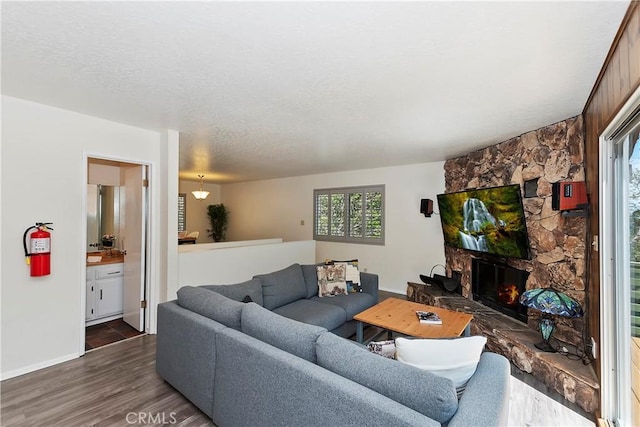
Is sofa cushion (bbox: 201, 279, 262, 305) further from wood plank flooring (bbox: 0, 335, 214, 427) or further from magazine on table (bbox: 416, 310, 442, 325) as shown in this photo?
magazine on table (bbox: 416, 310, 442, 325)

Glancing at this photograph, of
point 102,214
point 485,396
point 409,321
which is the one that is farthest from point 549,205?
point 102,214

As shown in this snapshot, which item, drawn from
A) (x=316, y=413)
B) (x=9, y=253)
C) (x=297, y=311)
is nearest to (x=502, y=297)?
(x=297, y=311)

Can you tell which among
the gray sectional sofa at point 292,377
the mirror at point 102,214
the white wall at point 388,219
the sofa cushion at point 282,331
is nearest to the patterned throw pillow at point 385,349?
the gray sectional sofa at point 292,377

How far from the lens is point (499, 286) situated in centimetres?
390

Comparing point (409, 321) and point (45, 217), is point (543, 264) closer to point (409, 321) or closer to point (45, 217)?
point (409, 321)

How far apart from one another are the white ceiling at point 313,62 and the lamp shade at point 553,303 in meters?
1.70

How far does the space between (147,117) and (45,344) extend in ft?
7.80

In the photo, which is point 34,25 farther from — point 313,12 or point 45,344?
point 45,344

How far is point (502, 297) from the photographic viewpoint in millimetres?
3816

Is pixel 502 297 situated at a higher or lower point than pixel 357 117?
lower

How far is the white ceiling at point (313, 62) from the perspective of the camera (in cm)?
146

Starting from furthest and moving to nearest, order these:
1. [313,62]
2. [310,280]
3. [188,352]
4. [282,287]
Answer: [310,280], [282,287], [188,352], [313,62]

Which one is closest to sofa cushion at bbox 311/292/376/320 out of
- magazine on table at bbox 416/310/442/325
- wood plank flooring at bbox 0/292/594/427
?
magazine on table at bbox 416/310/442/325

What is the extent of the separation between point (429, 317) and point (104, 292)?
13.1ft
